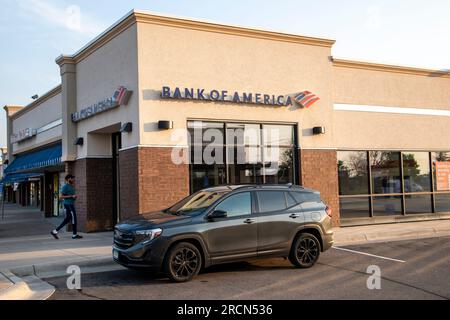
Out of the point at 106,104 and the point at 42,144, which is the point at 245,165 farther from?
the point at 42,144

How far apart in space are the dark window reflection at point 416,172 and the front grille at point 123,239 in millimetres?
12755

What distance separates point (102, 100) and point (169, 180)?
3814 mm

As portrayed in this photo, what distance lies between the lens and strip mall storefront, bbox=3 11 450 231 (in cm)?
1368

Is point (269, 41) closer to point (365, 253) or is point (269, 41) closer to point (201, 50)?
point (201, 50)

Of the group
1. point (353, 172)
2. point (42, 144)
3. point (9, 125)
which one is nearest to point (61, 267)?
point (353, 172)

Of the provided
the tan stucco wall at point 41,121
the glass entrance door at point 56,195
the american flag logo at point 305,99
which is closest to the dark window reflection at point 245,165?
the american flag logo at point 305,99

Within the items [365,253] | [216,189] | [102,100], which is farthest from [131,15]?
[365,253]

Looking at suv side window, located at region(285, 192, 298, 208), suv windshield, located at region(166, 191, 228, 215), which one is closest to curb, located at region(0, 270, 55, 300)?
suv windshield, located at region(166, 191, 228, 215)

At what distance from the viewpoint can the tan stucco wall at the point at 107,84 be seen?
13.7 meters

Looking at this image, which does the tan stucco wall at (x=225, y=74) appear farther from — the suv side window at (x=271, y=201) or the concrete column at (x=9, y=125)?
the concrete column at (x=9, y=125)

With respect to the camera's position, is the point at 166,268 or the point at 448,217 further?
the point at 448,217

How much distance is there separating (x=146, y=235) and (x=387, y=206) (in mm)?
11980

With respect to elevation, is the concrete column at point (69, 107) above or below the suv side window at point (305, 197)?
above

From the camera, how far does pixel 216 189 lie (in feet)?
33.3
